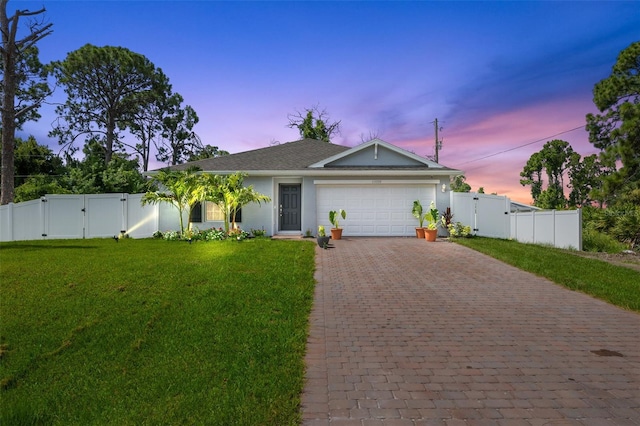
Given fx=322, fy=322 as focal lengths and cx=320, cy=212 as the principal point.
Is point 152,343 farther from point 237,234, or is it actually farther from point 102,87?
point 102,87

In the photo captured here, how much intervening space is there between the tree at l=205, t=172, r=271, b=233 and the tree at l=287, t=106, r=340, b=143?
62.0ft

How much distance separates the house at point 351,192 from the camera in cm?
1378

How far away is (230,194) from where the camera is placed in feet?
40.8

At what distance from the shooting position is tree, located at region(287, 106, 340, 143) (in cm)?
3092

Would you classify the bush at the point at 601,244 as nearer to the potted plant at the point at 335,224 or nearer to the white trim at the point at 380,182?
the white trim at the point at 380,182

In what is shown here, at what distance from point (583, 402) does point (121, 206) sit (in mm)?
15407

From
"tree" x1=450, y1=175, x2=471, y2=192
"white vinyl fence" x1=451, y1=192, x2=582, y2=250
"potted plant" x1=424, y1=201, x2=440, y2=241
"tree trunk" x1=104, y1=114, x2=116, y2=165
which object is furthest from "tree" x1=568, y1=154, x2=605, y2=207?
"tree trunk" x1=104, y1=114, x2=116, y2=165

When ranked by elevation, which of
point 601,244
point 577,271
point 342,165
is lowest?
point 577,271

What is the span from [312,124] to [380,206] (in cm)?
1952

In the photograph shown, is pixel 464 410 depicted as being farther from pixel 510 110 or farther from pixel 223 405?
pixel 510 110

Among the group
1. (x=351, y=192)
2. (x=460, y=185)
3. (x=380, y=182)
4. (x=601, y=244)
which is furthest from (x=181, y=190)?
(x=460, y=185)

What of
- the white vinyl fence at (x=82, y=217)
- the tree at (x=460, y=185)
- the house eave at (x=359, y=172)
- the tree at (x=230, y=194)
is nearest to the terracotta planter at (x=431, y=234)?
the house eave at (x=359, y=172)

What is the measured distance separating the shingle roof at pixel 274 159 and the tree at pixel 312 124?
1309cm

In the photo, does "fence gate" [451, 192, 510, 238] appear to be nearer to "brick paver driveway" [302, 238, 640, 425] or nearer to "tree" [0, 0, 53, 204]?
"brick paver driveway" [302, 238, 640, 425]
